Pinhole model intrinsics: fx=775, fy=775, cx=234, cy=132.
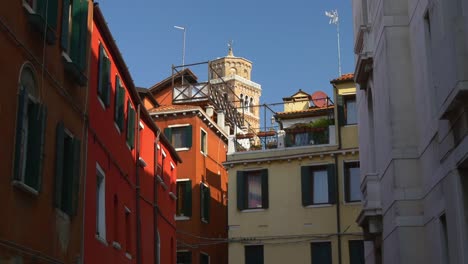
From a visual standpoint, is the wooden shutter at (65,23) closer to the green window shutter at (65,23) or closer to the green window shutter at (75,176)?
the green window shutter at (65,23)

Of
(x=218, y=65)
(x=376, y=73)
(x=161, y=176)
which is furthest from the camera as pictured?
(x=218, y=65)

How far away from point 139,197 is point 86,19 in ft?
27.4

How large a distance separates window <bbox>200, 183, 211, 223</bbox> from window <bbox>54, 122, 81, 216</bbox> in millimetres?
19540

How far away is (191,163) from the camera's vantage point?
34.8 m

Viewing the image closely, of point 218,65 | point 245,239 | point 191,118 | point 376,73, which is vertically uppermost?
point 218,65

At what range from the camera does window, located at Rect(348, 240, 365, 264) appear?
1192 inches

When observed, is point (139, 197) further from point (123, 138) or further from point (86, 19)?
point (86, 19)

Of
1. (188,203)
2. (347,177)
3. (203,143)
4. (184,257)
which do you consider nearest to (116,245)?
(347,177)

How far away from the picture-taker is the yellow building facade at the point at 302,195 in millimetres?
30969

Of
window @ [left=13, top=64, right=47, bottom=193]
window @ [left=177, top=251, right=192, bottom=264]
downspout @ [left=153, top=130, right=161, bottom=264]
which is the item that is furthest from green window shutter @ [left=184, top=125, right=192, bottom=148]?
window @ [left=13, top=64, right=47, bottom=193]

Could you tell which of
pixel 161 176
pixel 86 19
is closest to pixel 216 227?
pixel 161 176

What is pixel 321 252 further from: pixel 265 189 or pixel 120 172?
pixel 120 172

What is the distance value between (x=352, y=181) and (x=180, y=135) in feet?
28.5

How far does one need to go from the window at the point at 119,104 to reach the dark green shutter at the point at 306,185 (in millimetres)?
12584
